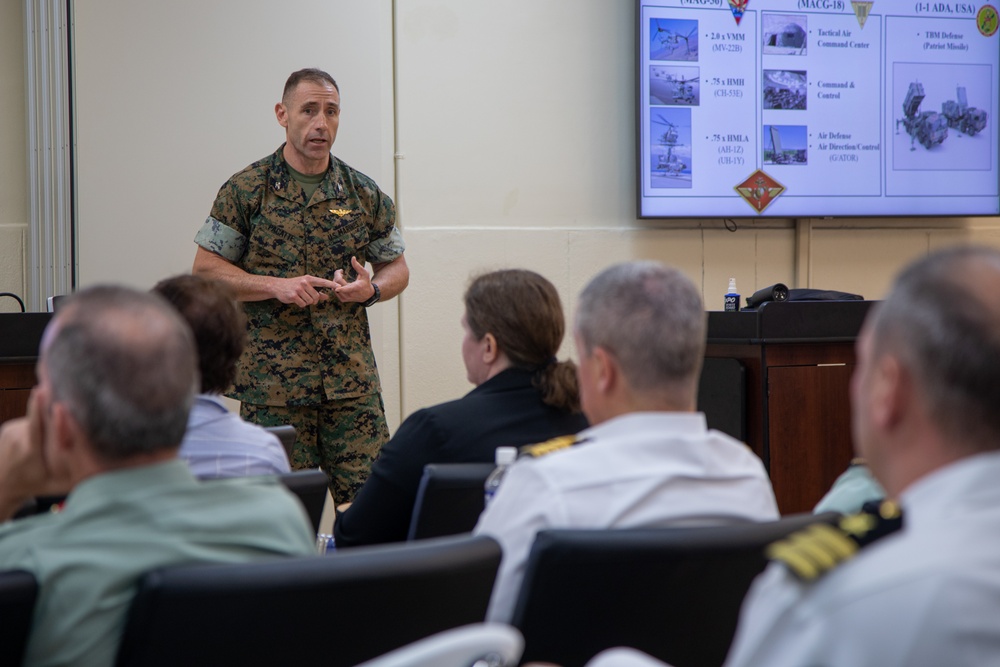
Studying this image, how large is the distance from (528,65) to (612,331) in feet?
12.1

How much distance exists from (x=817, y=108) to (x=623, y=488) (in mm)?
4339

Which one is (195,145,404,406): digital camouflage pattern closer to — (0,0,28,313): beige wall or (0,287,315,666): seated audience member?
(0,0,28,313): beige wall

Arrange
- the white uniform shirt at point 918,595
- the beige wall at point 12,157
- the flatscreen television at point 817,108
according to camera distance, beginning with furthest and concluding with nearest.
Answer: the flatscreen television at point 817,108, the beige wall at point 12,157, the white uniform shirt at point 918,595

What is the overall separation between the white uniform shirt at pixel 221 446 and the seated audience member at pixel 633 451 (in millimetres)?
535

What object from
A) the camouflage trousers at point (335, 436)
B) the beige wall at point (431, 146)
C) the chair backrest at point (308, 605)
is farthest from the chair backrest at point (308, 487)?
the beige wall at point (431, 146)

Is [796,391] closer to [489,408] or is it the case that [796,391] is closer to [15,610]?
[489,408]

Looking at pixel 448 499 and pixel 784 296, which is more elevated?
pixel 784 296

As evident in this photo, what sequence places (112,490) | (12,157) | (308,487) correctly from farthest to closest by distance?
1. (12,157)
2. (308,487)
3. (112,490)

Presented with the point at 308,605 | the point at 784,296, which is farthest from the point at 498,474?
the point at 784,296

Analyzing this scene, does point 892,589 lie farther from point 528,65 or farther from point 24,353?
point 528,65

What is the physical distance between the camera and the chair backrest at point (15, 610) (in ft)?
3.29

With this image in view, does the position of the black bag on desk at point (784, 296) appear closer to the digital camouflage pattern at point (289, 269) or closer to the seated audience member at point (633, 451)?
the digital camouflage pattern at point (289, 269)

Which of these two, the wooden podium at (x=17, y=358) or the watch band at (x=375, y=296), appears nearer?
the wooden podium at (x=17, y=358)

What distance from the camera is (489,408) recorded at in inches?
84.2
